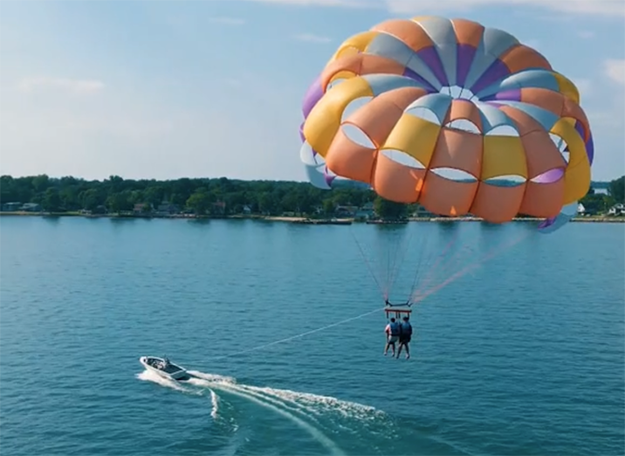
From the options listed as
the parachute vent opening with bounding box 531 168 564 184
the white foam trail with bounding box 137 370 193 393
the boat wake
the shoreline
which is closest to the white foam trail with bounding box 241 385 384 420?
the boat wake

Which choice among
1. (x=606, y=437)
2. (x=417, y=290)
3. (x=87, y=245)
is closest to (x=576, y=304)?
(x=417, y=290)

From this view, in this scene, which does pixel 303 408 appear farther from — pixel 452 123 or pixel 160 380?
pixel 452 123

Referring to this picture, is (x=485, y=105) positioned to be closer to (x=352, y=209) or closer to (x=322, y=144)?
(x=322, y=144)

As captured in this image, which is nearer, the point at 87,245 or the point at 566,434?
the point at 566,434

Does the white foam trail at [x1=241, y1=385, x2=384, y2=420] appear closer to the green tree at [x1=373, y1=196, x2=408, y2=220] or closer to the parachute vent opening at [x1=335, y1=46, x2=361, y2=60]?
the parachute vent opening at [x1=335, y1=46, x2=361, y2=60]

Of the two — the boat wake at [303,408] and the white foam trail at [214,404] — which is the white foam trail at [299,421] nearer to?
the boat wake at [303,408]
